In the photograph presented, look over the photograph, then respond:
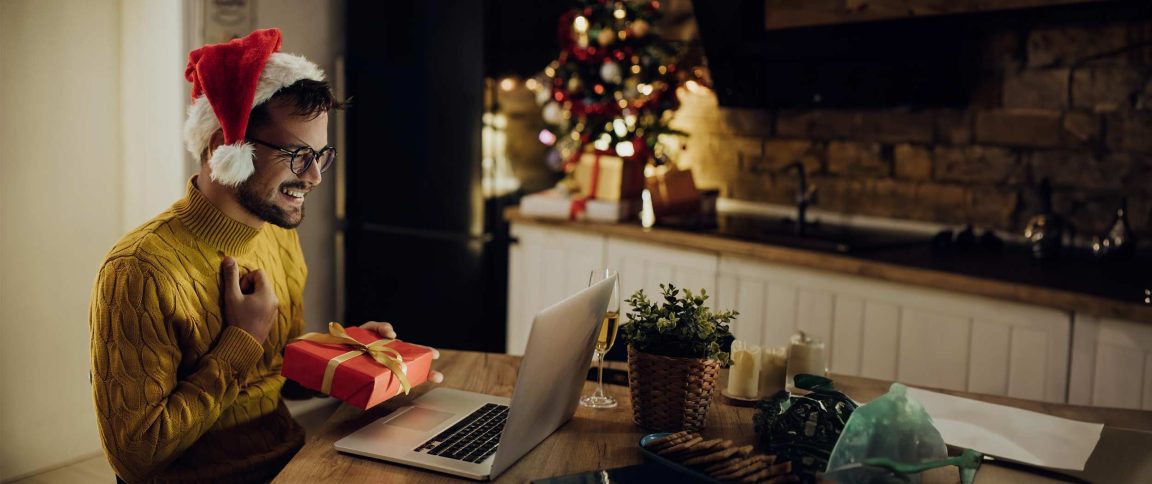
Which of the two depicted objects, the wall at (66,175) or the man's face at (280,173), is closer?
the man's face at (280,173)

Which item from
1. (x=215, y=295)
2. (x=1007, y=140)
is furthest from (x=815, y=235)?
(x=215, y=295)

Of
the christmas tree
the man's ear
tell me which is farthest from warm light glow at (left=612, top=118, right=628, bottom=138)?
the man's ear

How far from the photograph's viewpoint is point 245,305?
5.87 feet

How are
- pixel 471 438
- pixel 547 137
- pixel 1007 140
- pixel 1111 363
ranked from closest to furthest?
1. pixel 471 438
2. pixel 1111 363
3. pixel 1007 140
4. pixel 547 137

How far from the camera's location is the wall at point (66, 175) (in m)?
3.32

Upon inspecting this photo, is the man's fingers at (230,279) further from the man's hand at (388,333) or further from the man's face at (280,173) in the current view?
the man's hand at (388,333)

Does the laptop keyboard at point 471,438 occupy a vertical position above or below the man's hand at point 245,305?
below

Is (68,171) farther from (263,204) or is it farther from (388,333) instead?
(388,333)

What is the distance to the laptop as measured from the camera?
4.54 ft

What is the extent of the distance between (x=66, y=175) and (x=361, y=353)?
231 centimetres

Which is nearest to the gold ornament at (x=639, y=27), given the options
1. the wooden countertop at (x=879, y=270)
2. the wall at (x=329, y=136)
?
the wooden countertop at (x=879, y=270)

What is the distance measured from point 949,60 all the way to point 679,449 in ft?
7.56

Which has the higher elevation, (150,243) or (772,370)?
(150,243)

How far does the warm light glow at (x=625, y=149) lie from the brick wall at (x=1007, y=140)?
519mm
